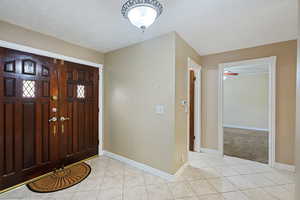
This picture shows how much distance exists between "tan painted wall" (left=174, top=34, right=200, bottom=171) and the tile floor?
1.22ft

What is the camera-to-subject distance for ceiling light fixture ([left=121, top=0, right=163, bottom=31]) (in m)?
1.29

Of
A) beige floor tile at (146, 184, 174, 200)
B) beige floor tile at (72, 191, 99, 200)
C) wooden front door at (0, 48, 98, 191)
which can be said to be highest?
wooden front door at (0, 48, 98, 191)

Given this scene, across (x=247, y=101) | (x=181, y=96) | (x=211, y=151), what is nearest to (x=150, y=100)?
(x=181, y=96)

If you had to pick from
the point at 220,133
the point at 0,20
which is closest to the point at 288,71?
the point at 220,133

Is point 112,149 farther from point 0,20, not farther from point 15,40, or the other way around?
point 0,20

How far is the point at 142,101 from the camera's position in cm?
254

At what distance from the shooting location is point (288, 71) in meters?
2.48

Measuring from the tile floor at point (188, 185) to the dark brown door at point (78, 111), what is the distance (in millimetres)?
517

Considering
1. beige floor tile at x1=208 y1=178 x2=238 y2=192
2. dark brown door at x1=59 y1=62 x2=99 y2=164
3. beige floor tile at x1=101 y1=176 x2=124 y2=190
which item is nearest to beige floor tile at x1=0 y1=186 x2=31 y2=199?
dark brown door at x1=59 y1=62 x2=99 y2=164

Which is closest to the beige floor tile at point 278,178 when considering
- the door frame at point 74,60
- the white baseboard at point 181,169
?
the white baseboard at point 181,169

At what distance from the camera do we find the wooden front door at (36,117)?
1935 mm

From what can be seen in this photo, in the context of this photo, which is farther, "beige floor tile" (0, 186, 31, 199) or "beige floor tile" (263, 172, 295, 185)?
"beige floor tile" (263, 172, 295, 185)

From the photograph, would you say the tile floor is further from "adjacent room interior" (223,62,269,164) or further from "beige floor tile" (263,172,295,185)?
"adjacent room interior" (223,62,269,164)

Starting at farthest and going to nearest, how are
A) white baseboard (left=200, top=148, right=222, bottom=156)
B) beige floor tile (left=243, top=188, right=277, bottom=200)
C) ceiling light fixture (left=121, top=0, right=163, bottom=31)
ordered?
white baseboard (left=200, top=148, right=222, bottom=156), beige floor tile (left=243, top=188, right=277, bottom=200), ceiling light fixture (left=121, top=0, right=163, bottom=31)
